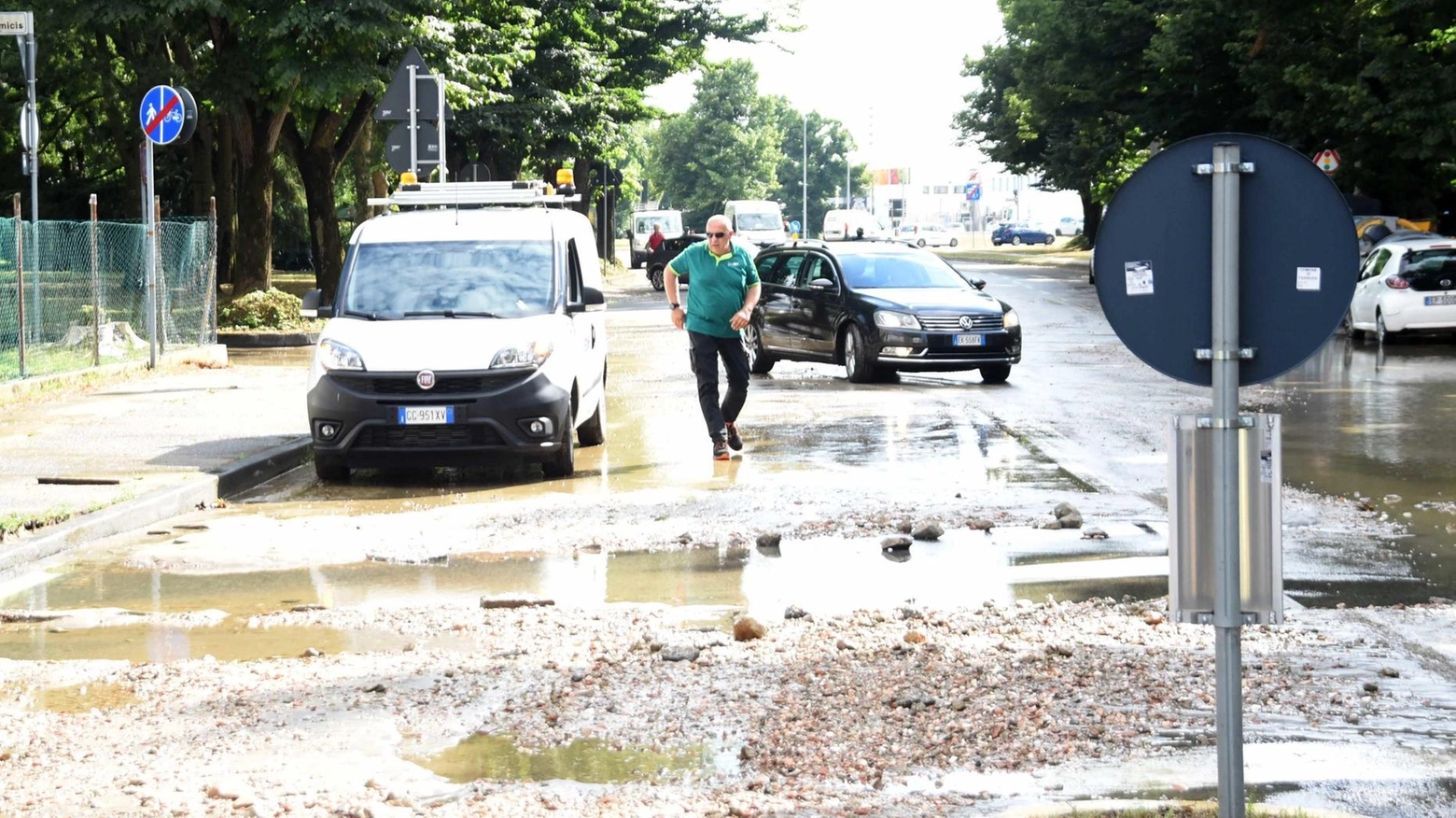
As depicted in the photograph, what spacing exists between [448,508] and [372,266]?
9.58ft

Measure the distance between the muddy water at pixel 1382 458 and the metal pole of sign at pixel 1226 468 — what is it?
3.89 m

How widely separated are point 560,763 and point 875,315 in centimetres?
1488

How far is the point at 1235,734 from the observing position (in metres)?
4.48

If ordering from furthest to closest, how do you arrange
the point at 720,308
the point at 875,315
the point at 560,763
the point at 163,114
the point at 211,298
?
the point at 211,298 → the point at 875,315 → the point at 163,114 → the point at 720,308 → the point at 560,763

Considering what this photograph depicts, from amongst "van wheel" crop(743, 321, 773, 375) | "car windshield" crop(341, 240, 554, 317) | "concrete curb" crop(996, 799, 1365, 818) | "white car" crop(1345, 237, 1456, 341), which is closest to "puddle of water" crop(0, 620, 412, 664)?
"concrete curb" crop(996, 799, 1365, 818)

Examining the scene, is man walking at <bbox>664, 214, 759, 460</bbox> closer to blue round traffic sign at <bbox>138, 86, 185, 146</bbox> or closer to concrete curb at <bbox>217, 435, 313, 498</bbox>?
concrete curb at <bbox>217, 435, 313, 498</bbox>

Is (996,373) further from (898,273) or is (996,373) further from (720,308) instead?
(720,308)

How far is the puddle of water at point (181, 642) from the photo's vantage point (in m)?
7.47

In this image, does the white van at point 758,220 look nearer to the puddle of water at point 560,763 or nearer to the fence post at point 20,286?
the fence post at point 20,286

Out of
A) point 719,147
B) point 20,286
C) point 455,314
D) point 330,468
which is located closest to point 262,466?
point 330,468

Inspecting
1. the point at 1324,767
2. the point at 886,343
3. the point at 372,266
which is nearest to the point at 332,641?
the point at 1324,767

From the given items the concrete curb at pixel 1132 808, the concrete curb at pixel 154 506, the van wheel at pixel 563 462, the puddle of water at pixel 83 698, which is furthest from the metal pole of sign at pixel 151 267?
the concrete curb at pixel 1132 808

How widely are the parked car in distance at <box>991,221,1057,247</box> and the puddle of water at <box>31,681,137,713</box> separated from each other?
103908mm

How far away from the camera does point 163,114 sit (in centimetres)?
1977
